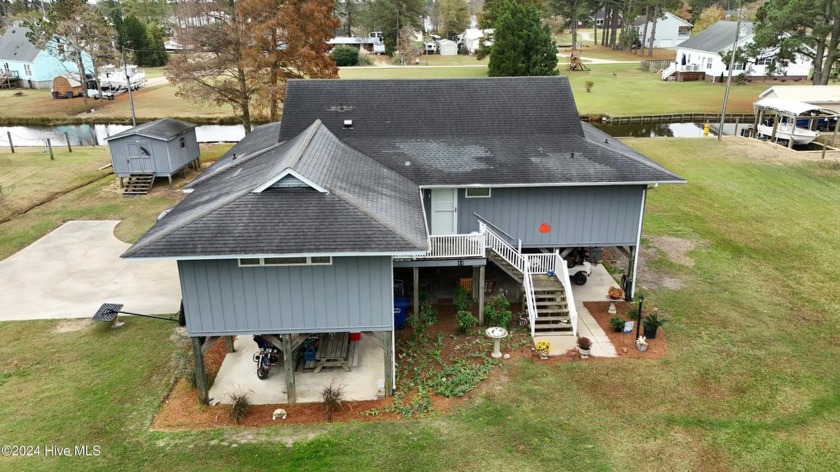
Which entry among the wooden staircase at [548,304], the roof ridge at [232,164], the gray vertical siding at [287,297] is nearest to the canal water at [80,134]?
the roof ridge at [232,164]

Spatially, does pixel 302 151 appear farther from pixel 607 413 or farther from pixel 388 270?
pixel 607 413

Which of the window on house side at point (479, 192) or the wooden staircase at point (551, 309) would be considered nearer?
the wooden staircase at point (551, 309)

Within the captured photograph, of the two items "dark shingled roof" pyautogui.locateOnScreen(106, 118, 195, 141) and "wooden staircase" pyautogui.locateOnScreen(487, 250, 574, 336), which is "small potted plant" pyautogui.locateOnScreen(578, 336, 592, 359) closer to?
"wooden staircase" pyautogui.locateOnScreen(487, 250, 574, 336)

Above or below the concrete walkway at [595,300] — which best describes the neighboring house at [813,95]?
above

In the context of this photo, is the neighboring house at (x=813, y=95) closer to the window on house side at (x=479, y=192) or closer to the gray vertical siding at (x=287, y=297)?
the window on house side at (x=479, y=192)

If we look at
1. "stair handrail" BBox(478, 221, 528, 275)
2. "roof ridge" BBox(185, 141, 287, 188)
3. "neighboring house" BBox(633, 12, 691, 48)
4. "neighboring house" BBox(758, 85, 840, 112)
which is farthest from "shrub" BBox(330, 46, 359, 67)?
"stair handrail" BBox(478, 221, 528, 275)

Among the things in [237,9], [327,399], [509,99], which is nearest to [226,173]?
[327,399]
